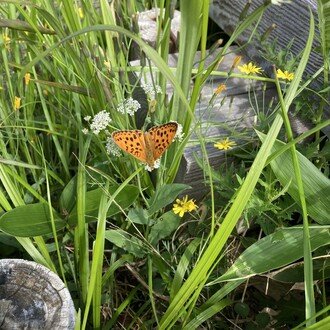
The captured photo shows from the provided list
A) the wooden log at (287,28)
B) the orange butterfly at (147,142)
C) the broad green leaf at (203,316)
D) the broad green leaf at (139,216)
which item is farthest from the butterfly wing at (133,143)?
the wooden log at (287,28)

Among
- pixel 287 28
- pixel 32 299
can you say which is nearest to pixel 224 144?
pixel 287 28

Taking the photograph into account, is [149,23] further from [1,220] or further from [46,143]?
[1,220]

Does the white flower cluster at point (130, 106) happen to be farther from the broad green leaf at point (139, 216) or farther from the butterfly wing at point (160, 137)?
the broad green leaf at point (139, 216)

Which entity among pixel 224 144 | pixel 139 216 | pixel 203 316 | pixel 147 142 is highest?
pixel 147 142

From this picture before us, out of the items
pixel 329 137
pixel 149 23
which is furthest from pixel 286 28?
pixel 149 23

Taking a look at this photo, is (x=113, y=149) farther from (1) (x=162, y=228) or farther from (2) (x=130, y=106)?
(1) (x=162, y=228)

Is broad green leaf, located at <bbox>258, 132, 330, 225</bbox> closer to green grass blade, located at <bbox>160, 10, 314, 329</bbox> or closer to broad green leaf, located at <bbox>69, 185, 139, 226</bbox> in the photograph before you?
green grass blade, located at <bbox>160, 10, 314, 329</bbox>
